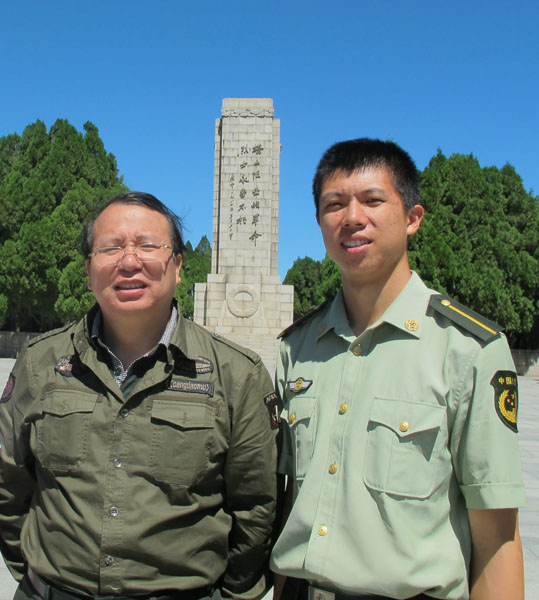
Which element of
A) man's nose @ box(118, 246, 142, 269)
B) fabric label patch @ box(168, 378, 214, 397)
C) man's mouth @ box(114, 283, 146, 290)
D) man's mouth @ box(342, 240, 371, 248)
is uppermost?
man's mouth @ box(342, 240, 371, 248)

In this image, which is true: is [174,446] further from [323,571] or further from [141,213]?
[141,213]

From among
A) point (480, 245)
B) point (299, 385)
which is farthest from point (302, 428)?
point (480, 245)

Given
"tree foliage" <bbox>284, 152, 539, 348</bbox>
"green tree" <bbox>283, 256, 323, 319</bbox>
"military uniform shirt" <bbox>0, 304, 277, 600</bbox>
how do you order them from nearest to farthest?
1. "military uniform shirt" <bbox>0, 304, 277, 600</bbox>
2. "tree foliage" <bbox>284, 152, 539, 348</bbox>
3. "green tree" <bbox>283, 256, 323, 319</bbox>

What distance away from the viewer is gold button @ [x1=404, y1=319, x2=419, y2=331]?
132cm

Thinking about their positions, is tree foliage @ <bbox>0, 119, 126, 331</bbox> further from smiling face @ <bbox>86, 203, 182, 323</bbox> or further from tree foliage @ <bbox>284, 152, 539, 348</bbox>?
smiling face @ <bbox>86, 203, 182, 323</bbox>

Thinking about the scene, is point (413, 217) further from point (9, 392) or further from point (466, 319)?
point (9, 392)

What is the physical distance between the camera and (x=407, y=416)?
1248mm

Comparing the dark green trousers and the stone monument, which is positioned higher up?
the stone monument

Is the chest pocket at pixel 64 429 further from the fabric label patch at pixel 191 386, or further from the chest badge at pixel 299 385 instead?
the chest badge at pixel 299 385

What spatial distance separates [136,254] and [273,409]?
548mm

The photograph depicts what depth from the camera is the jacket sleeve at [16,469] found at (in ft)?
4.72

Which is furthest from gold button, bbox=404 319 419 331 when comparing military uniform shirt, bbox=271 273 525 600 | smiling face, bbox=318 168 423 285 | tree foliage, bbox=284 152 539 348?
tree foliage, bbox=284 152 539 348

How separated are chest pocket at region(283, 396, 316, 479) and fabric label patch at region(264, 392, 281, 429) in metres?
0.06

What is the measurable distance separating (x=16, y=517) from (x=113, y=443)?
40cm
